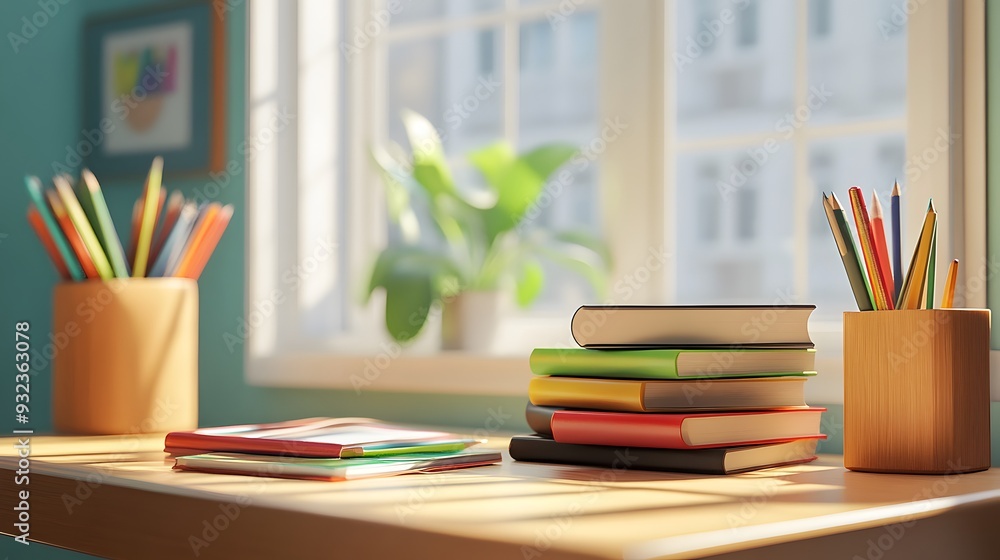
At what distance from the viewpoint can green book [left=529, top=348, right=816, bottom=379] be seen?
0.99 meters

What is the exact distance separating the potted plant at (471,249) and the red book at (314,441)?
0.49m

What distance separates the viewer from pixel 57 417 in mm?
1447

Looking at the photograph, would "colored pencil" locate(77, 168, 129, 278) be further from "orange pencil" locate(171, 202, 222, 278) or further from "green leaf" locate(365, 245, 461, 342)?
"green leaf" locate(365, 245, 461, 342)

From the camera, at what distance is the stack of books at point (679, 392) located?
0.97m

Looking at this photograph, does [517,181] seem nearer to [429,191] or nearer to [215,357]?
[429,191]

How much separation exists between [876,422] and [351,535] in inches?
20.1

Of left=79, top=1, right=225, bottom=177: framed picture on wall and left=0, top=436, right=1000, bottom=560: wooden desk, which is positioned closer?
left=0, top=436, right=1000, bottom=560: wooden desk

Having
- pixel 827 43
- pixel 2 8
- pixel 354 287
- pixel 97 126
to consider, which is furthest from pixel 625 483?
pixel 2 8

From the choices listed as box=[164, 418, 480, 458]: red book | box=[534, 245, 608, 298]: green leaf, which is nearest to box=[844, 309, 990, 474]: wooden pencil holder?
box=[164, 418, 480, 458]: red book

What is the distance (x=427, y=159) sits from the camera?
1698mm

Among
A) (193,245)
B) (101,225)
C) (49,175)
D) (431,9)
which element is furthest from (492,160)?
(49,175)

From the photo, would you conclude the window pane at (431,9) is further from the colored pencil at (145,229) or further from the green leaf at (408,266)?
the colored pencil at (145,229)

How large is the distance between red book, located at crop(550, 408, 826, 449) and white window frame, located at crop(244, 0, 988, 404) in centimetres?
21

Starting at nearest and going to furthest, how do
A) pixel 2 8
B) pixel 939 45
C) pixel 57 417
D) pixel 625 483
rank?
pixel 625 483 < pixel 939 45 < pixel 57 417 < pixel 2 8
